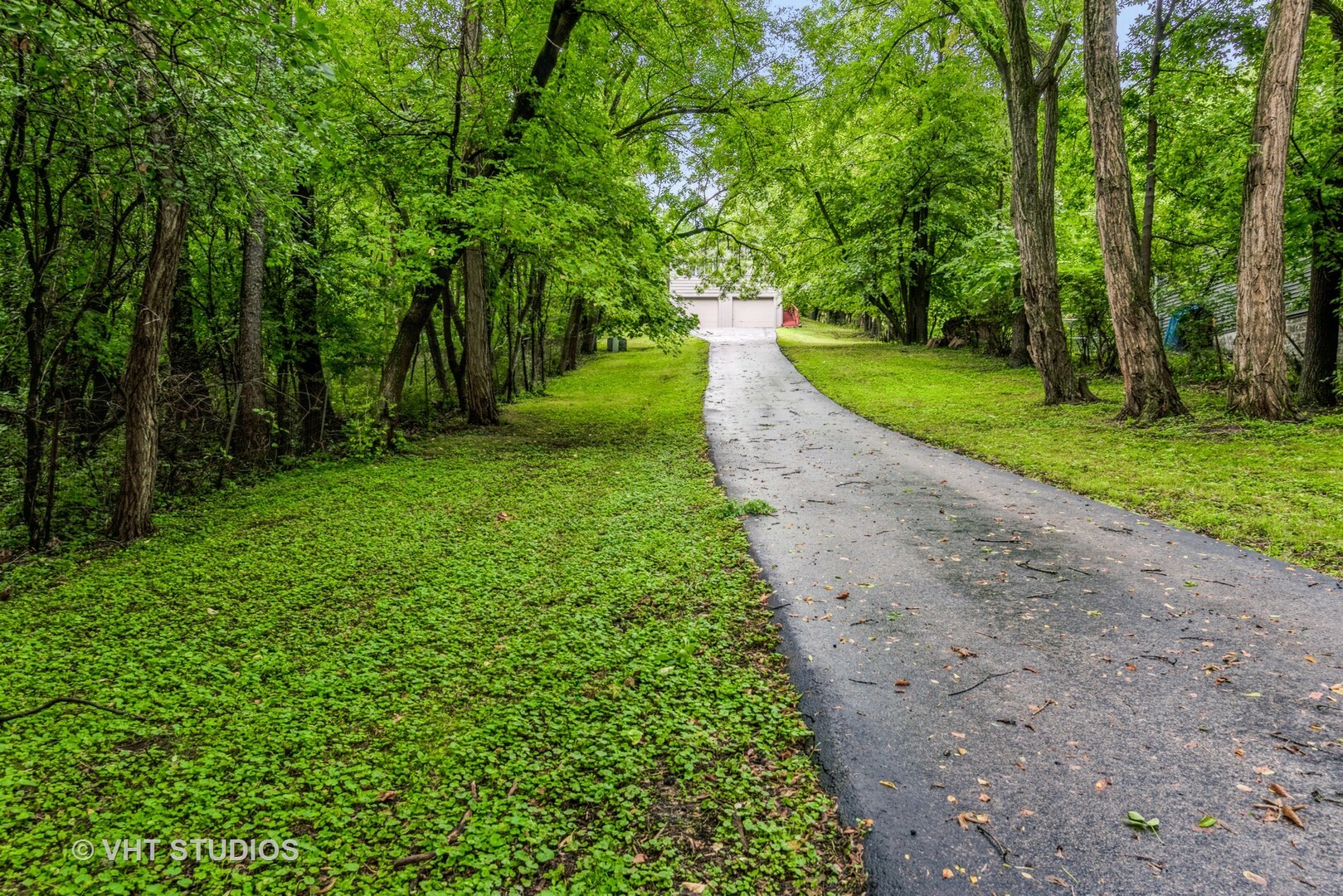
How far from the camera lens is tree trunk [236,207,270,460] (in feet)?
26.9

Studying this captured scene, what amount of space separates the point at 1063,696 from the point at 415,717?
321 centimetres

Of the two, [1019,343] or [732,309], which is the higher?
[732,309]

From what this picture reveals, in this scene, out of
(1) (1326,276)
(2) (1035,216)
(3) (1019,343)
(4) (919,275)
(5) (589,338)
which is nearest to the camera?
(1) (1326,276)

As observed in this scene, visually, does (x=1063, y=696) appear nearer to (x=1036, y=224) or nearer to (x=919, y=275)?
(x=1036, y=224)

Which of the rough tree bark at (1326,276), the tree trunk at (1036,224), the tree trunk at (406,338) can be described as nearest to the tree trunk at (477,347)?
the tree trunk at (406,338)

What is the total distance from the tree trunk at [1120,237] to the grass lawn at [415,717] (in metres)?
8.11

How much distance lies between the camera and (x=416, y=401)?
15297mm

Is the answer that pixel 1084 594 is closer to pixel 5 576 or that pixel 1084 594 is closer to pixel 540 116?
pixel 5 576

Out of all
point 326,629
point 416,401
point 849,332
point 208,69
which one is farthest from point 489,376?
point 849,332

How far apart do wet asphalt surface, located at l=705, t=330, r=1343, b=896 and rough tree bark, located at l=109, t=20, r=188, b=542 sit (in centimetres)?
553

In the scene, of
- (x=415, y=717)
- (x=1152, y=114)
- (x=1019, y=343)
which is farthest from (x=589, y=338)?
(x=415, y=717)

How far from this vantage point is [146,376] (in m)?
5.64

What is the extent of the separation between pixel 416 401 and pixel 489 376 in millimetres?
3998

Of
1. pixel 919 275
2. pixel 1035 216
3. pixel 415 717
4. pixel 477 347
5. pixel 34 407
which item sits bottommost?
pixel 415 717
